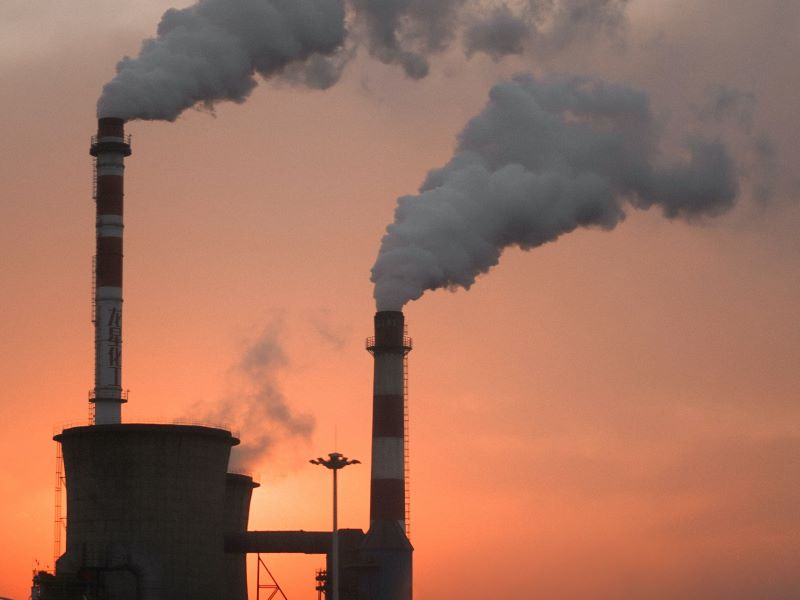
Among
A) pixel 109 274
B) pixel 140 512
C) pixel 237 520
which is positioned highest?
pixel 109 274

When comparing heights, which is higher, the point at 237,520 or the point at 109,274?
the point at 109,274

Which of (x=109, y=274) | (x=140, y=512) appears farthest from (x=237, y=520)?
(x=109, y=274)

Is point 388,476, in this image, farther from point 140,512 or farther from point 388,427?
point 140,512

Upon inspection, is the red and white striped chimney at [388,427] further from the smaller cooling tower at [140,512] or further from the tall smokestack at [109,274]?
the tall smokestack at [109,274]

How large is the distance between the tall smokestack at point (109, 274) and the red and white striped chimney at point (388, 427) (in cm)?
1159

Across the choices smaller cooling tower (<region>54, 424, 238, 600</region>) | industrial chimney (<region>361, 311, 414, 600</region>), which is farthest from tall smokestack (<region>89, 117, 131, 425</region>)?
industrial chimney (<region>361, 311, 414, 600</region>)

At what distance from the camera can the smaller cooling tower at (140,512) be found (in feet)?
235

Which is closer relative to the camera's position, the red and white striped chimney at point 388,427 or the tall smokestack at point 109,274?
the red and white striped chimney at point 388,427

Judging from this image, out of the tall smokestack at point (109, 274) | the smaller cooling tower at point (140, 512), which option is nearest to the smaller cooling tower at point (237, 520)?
the smaller cooling tower at point (140, 512)

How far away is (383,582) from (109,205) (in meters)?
20.1

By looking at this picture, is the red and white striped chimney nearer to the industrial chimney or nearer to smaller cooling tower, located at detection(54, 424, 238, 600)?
the industrial chimney

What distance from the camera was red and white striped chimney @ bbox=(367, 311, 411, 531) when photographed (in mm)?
73250

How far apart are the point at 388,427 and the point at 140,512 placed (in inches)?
408

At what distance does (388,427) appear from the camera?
7331 centimetres
